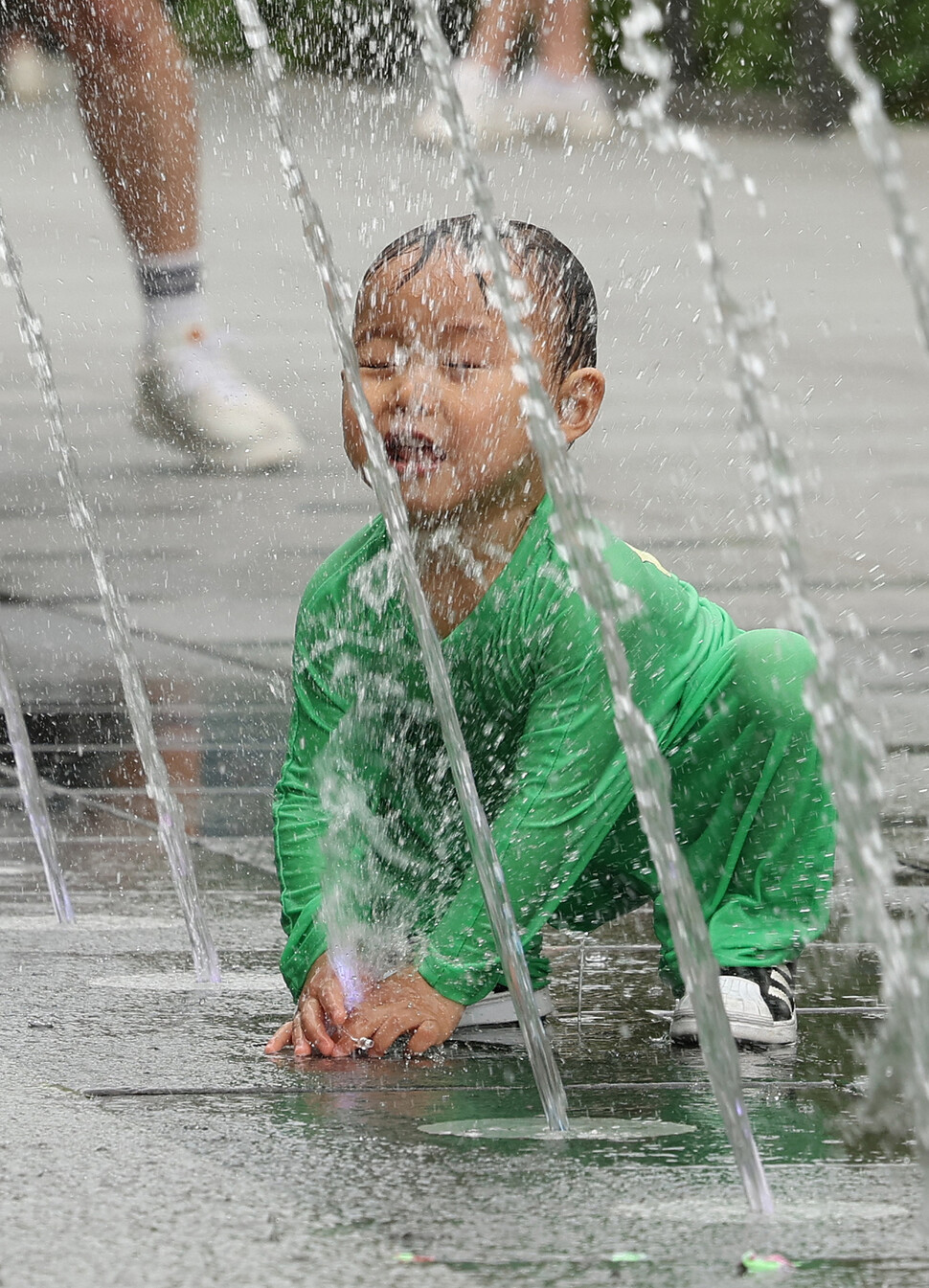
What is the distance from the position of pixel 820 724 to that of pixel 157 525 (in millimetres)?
4869

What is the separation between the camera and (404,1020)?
2186mm

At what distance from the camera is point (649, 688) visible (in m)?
2.31

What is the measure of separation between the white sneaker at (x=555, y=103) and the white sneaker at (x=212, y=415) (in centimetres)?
389

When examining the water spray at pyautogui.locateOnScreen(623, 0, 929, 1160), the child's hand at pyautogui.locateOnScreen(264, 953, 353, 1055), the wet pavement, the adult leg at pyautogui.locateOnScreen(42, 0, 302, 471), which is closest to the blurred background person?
the wet pavement

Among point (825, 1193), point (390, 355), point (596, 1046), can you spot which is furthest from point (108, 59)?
point (825, 1193)

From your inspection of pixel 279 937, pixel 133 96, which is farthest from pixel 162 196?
pixel 279 937

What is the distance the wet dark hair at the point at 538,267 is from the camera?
225 cm

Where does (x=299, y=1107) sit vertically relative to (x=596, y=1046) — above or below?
below

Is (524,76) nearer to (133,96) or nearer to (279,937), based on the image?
(133,96)

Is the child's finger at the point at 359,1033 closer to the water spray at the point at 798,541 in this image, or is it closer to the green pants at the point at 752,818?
the green pants at the point at 752,818

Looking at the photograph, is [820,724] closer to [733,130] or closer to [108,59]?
[108,59]

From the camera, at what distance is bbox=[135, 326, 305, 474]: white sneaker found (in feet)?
20.4

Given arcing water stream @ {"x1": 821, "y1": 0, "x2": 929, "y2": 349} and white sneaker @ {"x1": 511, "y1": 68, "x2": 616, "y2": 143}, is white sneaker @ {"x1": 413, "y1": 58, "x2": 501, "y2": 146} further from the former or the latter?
arcing water stream @ {"x1": 821, "y1": 0, "x2": 929, "y2": 349}

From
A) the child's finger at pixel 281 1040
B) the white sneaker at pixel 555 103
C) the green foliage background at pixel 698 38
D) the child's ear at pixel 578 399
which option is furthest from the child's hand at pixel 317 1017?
the green foliage background at pixel 698 38
